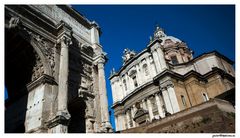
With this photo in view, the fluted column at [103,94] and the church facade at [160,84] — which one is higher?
the church facade at [160,84]

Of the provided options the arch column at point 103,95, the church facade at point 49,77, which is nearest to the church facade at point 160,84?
the arch column at point 103,95

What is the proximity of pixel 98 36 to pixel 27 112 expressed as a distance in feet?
28.5

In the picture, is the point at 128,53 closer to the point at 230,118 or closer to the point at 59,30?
the point at 59,30

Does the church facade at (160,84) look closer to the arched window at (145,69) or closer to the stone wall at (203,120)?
the arched window at (145,69)

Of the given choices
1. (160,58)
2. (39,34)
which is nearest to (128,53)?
(160,58)

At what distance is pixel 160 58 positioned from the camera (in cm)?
2761

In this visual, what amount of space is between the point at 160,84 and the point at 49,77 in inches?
639

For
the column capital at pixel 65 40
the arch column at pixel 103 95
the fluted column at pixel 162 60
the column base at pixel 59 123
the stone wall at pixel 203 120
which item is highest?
the fluted column at pixel 162 60

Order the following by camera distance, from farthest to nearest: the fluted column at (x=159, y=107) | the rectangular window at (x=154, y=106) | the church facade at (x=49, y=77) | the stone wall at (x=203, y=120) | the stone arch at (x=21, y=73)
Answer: the rectangular window at (x=154, y=106) < the fluted column at (x=159, y=107) < the stone arch at (x=21, y=73) < the church facade at (x=49, y=77) < the stone wall at (x=203, y=120)

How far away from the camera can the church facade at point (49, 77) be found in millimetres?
11086

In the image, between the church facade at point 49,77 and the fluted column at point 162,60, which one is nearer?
the church facade at point 49,77

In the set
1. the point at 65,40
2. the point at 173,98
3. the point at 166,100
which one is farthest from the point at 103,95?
the point at 166,100

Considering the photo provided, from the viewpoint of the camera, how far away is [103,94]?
45.9ft

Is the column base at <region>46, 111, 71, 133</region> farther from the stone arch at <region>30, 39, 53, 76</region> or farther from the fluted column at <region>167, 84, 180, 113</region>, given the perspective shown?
the fluted column at <region>167, 84, 180, 113</region>
